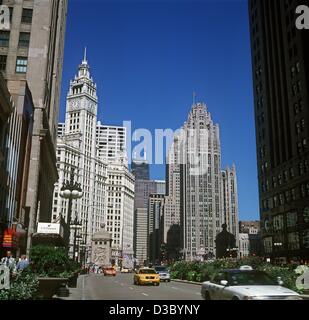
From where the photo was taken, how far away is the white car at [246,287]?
29.1 feet

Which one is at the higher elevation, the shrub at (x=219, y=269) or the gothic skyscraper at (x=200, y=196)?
the gothic skyscraper at (x=200, y=196)

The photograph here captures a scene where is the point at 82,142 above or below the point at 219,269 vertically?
above

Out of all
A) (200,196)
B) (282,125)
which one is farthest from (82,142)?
(200,196)

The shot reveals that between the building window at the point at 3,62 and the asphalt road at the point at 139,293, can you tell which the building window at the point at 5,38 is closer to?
the building window at the point at 3,62

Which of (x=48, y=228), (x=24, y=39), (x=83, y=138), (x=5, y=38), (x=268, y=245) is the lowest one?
(x=268, y=245)

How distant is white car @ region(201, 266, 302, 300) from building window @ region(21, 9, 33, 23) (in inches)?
1822

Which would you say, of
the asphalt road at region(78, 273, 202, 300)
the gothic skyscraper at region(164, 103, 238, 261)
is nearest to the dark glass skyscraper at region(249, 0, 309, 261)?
the asphalt road at region(78, 273, 202, 300)

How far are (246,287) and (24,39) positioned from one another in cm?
4718

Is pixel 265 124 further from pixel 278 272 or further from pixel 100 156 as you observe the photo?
pixel 278 272

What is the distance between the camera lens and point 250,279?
10641mm

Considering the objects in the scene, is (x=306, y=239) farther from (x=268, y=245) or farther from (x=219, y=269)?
(x=219, y=269)

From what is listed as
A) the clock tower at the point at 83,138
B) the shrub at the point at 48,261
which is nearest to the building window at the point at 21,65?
the clock tower at the point at 83,138

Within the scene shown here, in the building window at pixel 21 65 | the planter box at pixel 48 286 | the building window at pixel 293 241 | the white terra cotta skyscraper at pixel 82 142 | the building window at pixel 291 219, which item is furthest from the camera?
the white terra cotta skyscraper at pixel 82 142
